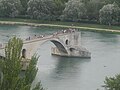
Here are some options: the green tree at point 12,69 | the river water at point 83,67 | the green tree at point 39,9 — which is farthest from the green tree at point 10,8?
the green tree at point 12,69

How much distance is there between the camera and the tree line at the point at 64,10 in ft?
292

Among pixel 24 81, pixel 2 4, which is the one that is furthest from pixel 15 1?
pixel 24 81

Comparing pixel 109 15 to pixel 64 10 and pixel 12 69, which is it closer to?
pixel 64 10

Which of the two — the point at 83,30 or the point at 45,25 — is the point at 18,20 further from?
the point at 83,30

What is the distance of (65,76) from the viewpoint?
45625mm

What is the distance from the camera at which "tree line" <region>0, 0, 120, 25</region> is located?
8912cm

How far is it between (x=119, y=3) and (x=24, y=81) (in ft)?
247

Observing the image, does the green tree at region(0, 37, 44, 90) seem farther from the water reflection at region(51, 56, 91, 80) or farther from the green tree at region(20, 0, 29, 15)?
the green tree at region(20, 0, 29, 15)

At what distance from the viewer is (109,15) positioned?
87812mm

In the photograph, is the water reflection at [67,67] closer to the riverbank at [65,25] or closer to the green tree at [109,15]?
the riverbank at [65,25]

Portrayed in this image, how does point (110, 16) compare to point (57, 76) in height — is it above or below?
above

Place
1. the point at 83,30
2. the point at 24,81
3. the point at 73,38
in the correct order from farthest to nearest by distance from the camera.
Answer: the point at 83,30 → the point at 73,38 → the point at 24,81

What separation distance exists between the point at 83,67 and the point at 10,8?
4600 centimetres

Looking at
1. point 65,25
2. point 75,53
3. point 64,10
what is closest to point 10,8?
point 64,10
